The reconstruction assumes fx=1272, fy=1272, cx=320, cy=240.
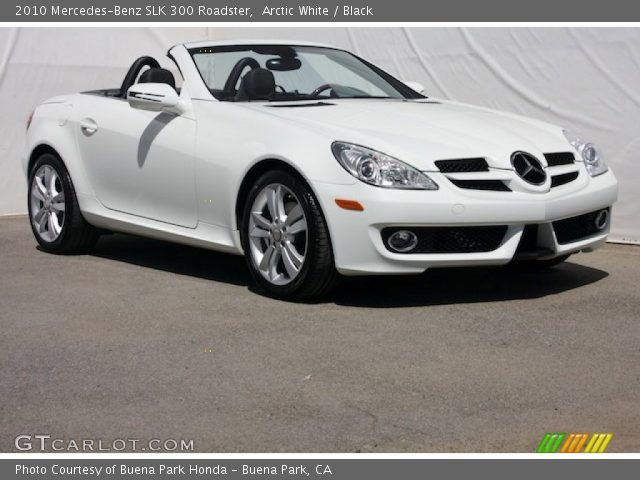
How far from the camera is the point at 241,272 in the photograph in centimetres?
818

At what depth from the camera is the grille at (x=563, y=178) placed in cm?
709

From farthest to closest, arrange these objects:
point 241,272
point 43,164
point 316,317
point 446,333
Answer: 1. point 43,164
2. point 241,272
3. point 316,317
4. point 446,333

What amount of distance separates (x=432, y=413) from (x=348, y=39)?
24.0 ft

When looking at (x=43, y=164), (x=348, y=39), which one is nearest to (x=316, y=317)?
(x=43, y=164)

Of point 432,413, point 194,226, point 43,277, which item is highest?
point 432,413

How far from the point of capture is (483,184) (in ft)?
22.2

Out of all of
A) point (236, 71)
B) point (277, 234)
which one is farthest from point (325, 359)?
point (236, 71)

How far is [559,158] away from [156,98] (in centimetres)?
243

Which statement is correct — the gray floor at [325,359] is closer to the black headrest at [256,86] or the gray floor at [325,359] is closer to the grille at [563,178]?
the grille at [563,178]

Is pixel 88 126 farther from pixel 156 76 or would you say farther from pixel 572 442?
pixel 572 442

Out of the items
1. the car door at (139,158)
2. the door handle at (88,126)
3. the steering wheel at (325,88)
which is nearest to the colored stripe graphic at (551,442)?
the car door at (139,158)

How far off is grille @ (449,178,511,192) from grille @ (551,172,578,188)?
39cm

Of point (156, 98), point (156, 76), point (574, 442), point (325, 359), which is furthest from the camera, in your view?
point (156, 76)

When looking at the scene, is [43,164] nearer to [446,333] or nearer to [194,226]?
[194,226]
